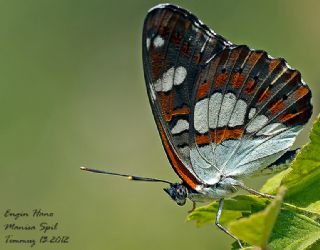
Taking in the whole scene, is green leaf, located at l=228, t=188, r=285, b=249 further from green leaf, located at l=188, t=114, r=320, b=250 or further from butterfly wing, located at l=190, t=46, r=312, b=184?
butterfly wing, located at l=190, t=46, r=312, b=184

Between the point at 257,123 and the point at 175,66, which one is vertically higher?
the point at 175,66

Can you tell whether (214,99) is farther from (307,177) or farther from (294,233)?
(294,233)

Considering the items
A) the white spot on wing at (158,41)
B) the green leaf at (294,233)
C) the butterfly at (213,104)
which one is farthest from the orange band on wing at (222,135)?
the green leaf at (294,233)

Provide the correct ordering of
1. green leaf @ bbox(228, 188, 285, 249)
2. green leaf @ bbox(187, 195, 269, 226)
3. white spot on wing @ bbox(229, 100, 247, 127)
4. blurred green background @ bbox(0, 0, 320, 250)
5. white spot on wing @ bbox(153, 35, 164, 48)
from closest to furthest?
green leaf @ bbox(228, 188, 285, 249) < green leaf @ bbox(187, 195, 269, 226) < white spot on wing @ bbox(153, 35, 164, 48) < white spot on wing @ bbox(229, 100, 247, 127) < blurred green background @ bbox(0, 0, 320, 250)

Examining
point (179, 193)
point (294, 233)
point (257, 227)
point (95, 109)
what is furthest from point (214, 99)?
point (95, 109)

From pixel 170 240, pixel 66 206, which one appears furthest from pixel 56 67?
pixel 170 240

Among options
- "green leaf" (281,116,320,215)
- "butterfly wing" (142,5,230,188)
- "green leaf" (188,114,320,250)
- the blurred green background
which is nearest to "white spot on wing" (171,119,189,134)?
"butterfly wing" (142,5,230,188)

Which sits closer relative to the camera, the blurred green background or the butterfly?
the butterfly
